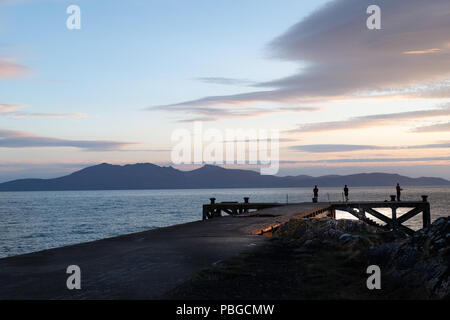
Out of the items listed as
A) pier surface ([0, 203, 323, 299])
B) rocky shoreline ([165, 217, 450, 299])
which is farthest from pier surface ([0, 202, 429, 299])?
rocky shoreline ([165, 217, 450, 299])

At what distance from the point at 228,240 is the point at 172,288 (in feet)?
24.7

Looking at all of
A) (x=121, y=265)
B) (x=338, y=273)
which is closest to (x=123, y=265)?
(x=121, y=265)

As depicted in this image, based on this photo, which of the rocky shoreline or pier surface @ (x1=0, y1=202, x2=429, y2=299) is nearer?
the rocky shoreline

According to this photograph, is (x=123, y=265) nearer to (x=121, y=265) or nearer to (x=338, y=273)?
(x=121, y=265)

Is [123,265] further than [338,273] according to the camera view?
Yes

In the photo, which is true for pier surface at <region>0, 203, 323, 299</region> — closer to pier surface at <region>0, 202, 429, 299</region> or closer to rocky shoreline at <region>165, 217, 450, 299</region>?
pier surface at <region>0, 202, 429, 299</region>

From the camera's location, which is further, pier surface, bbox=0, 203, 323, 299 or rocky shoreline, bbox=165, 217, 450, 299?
pier surface, bbox=0, 203, 323, 299

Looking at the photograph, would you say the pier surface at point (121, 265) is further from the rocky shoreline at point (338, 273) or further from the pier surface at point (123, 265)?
the rocky shoreline at point (338, 273)

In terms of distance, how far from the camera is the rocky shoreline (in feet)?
25.1

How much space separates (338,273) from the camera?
973 centimetres
